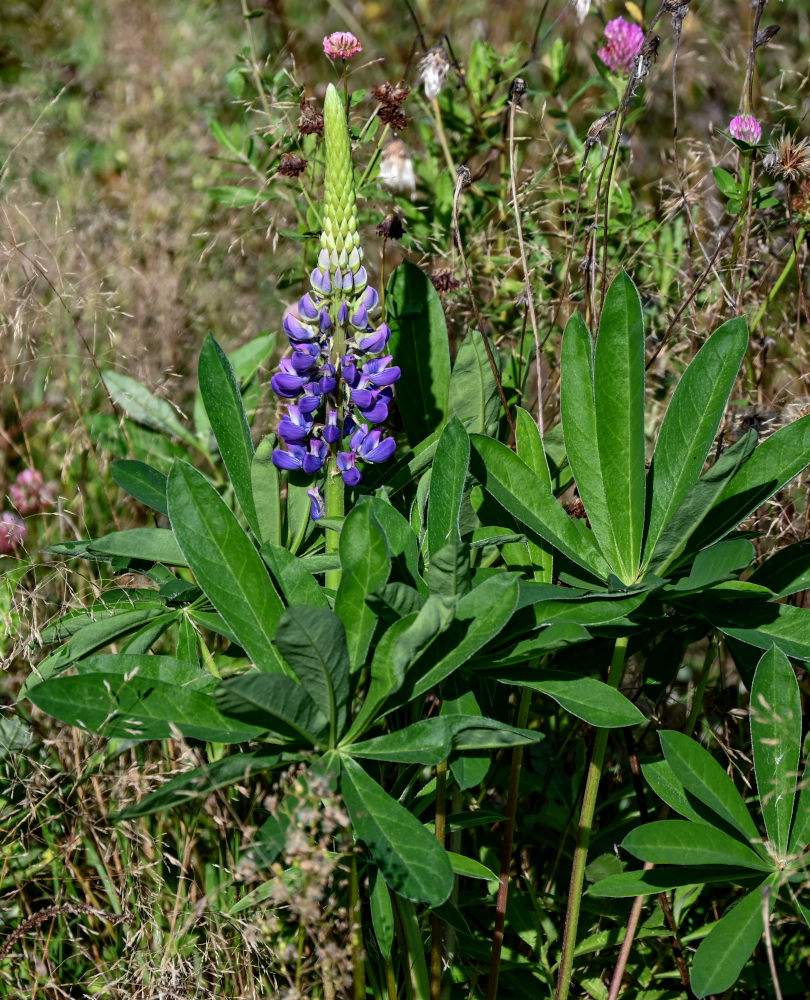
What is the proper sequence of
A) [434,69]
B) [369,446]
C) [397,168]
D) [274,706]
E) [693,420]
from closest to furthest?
[274,706]
[693,420]
[369,446]
[434,69]
[397,168]

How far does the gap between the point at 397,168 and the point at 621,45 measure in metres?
0.54

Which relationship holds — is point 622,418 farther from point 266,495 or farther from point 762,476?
point 266,495

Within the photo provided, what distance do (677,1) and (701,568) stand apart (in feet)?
3.39

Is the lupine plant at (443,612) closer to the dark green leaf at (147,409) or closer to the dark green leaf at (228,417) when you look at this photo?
the dark green leaf at (228,417)

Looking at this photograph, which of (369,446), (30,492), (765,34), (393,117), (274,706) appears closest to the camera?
(274,706)

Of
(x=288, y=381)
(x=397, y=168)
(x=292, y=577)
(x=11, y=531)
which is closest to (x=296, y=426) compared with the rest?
(x=288, y=381)

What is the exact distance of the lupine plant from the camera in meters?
1.18

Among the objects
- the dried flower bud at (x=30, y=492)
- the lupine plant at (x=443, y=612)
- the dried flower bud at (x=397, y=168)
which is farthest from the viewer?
the dried flower bud at (x=30, y=492)

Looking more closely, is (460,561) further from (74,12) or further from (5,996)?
(74,12)

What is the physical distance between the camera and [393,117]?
6.19 ft

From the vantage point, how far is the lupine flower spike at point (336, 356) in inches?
55.5

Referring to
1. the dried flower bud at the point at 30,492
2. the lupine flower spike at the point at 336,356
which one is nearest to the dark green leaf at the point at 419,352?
the lupine flower spike at the point at 336,356

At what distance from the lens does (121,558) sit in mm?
1582

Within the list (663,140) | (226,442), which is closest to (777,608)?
(226,442)
